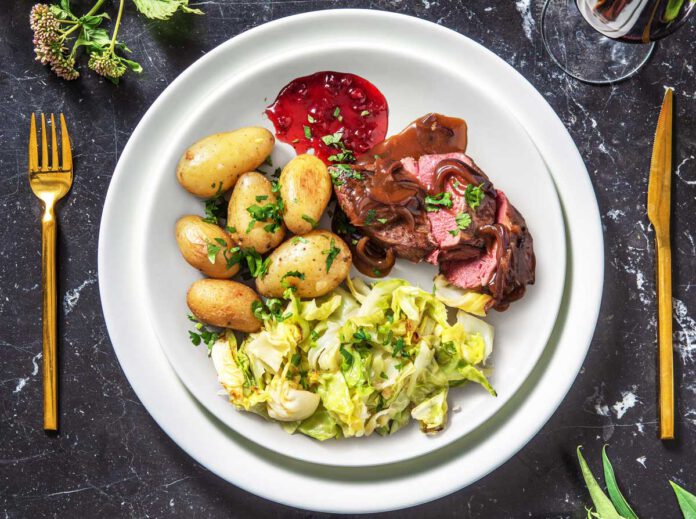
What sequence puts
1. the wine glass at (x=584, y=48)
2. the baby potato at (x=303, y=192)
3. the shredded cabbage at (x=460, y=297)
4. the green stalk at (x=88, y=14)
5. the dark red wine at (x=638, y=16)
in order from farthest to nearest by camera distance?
the wine glass at (x=584, y=48)
the green stalk at (x=88, y=14)
the shredded cabbage at (x=460, y=297)
the baby potato at (x=303, y=192)
the dark red wine at (x=638, y=16)

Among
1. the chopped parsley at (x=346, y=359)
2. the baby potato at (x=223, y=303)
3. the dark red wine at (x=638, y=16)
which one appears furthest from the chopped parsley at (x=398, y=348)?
the dark red wine at (x=638, y=16)

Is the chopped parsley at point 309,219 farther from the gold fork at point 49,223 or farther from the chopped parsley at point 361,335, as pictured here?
the gold fork at point 49,223

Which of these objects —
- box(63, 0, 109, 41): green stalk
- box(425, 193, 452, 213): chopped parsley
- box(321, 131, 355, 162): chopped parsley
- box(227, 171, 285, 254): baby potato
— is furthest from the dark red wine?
box(63, 0, 109, 41): green stalk

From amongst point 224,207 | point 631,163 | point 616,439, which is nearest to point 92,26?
point 224,207

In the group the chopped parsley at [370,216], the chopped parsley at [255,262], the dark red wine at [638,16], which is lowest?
the chopped parsley at [255,262]

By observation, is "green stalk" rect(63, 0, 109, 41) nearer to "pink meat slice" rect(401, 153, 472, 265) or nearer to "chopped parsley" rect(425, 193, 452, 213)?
"pink meat slice" rect(401, 153, 472, 265)

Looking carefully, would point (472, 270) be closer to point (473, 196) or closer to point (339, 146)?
point (473, 196)
